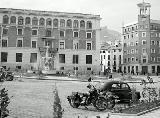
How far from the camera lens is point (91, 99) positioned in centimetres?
1477

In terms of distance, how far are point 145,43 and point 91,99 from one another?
71.9m

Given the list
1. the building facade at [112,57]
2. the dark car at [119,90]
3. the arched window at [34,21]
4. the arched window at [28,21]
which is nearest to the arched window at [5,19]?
the arched window at [28,21]

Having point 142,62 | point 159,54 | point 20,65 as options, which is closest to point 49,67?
point 20,65

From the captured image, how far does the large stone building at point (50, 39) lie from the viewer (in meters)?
64.4

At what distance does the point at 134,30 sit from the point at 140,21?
3.57 m

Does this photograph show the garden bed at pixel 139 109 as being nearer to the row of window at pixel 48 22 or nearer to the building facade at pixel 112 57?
the row of window at pixel 48 22

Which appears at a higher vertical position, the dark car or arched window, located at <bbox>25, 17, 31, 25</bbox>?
arched window, located at <bbox>25, 17, 31, 25</bbox>

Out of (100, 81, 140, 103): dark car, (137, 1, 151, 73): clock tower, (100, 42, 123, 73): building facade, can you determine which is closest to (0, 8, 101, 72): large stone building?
(137, 1, 151, 73): clock tower

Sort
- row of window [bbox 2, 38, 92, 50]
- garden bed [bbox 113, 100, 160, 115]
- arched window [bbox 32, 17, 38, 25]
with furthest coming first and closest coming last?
arched window [bbox 32, 17, 38, 25], row of window [bbox 2, 38, 92, 50], garden bed [bbox 113, 100, 160, 115]

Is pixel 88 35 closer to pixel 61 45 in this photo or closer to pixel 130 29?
pixel 61 45

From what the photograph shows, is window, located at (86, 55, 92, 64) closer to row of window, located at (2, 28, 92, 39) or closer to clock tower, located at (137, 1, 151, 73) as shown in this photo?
row of window, located at (2, 28, 92, 39)

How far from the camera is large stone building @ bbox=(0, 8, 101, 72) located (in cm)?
6444

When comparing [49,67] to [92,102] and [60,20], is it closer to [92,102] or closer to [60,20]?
[60,20]

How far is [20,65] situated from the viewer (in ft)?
211
